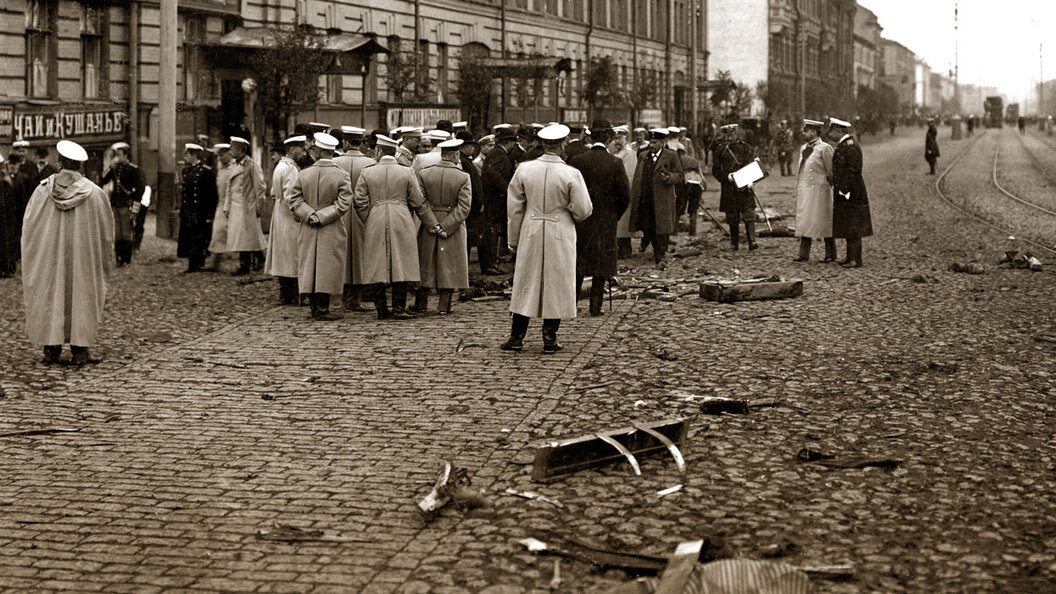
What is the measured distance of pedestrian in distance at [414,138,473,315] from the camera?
43.2 feet

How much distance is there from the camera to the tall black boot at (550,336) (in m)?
10.7

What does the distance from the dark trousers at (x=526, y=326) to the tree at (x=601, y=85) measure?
38801 mm

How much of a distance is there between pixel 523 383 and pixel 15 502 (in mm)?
3849

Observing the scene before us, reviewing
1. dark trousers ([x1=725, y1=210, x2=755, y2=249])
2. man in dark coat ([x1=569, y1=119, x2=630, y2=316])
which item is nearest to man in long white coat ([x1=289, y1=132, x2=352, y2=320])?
man in dark coat ([x1=569, y1=119, x2=630, y2=316])

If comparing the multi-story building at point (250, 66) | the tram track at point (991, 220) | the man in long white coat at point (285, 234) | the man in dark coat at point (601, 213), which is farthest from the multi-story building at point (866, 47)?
the man in dark coat at point (601, 213)

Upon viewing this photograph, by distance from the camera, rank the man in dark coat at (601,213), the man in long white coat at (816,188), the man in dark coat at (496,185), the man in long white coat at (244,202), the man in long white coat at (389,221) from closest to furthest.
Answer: the man in dark coat at (601,213) < the man in long white coat at (389,221) < the man in dark coat at (496,185) < the man in long white coat at (244,202) < the man in long white coat at (816,188)

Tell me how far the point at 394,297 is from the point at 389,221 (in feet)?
2.53

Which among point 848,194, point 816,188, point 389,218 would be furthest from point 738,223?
point 389,218

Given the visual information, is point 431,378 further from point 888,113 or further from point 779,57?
point 888,113

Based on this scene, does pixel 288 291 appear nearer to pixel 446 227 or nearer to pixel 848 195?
pixel 446 227

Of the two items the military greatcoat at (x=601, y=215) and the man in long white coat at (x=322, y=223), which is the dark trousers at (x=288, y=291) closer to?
the man in long white coat at (x=322, y=223)

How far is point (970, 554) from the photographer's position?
213 inches

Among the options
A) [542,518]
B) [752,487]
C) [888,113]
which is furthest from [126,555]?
[888,113]

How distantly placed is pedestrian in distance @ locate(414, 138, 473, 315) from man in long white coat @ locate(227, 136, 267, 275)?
4098 mm
